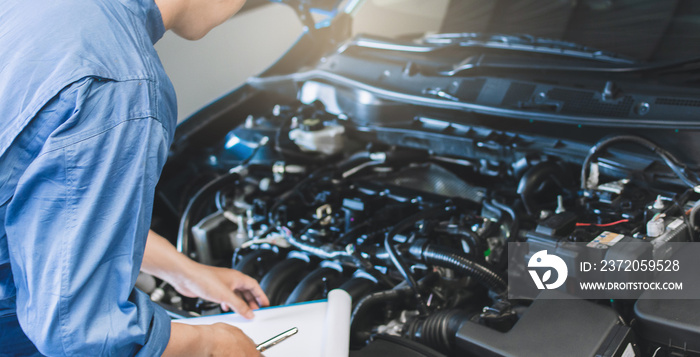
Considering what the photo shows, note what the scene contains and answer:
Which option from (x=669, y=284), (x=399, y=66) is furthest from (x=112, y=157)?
(x=399, y=66)

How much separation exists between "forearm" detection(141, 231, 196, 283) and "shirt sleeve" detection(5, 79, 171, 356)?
422 mm

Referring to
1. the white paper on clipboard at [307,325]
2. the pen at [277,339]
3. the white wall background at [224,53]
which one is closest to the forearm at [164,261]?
the white paper on clipboard at [307,325]

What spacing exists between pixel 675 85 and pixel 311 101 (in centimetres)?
138

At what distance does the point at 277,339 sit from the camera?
1.20 meters

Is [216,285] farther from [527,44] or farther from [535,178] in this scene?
[527,44]

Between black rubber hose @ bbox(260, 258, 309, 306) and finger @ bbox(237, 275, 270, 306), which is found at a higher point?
finger @ bbox(237, 275, 270, 306)

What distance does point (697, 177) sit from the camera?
1399mm

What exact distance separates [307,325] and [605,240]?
25.6 inches

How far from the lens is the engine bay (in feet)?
3.84

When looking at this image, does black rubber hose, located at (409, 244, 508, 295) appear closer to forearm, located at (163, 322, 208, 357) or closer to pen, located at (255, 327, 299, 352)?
pen, located at (255, 327, 299, 352)

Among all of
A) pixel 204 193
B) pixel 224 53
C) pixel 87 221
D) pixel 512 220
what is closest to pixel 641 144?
pixel 512 220

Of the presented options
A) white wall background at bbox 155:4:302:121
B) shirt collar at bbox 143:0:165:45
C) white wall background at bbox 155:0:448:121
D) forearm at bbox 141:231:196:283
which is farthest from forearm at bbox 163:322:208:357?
white wall background at bbox 155:4:302:121

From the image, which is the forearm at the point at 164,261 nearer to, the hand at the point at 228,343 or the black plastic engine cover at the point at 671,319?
the hand at the point at 228,343

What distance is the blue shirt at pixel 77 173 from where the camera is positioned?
77cm
